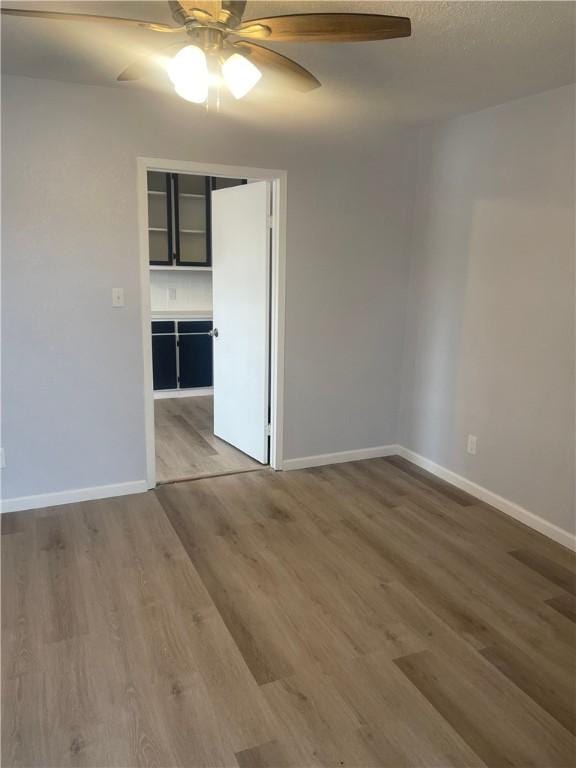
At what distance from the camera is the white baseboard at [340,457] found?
394cm

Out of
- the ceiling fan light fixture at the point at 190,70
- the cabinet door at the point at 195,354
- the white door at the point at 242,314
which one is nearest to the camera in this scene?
the ceiling fan light fixture at the point at 190,70

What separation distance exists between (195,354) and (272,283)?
222cm

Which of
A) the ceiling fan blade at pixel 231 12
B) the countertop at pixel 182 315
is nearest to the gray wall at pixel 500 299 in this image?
the ceiling fan blade at pixel 231 12

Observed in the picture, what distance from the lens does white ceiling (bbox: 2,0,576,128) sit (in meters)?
1.99

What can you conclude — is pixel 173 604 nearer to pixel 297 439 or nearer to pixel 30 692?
pixel 30 692

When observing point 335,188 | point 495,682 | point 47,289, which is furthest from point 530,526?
point 47,289

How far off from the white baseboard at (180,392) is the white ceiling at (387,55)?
3.27 metres

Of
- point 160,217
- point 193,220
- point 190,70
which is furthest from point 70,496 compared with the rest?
point 193,220

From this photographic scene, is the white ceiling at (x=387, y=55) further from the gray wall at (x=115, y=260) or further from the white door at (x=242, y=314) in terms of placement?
the white door at (x=242, y=314)

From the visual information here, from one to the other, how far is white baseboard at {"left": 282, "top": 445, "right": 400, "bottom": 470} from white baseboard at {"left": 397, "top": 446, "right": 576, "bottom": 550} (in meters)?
0.15

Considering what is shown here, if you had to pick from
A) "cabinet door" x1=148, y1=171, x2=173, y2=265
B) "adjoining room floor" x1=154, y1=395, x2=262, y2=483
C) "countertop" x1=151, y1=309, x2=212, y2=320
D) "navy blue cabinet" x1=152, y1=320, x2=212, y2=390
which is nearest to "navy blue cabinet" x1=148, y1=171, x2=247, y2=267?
"cabinet door" x1=148, y1=171, x2=173, y2=265

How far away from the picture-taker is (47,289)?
9.88 ft

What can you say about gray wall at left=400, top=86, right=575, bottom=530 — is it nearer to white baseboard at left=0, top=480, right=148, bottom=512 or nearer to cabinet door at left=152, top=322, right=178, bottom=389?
white baseboard at left=0, top=480, right=148, bottom=512

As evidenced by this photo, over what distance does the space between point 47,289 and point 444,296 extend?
8.24 ft
